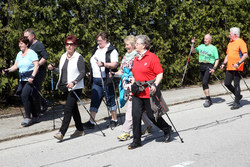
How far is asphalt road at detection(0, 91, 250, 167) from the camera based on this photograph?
487 centimetres

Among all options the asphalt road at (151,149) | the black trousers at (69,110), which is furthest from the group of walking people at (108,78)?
the asphalt road at (151,149)

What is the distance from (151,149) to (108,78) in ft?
6.93

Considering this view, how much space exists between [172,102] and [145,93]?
13.3ft

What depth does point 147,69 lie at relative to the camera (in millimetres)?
5527

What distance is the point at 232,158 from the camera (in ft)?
15.9

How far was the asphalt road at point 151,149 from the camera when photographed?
4873 millimetres

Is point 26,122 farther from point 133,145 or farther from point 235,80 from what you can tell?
point 235,80

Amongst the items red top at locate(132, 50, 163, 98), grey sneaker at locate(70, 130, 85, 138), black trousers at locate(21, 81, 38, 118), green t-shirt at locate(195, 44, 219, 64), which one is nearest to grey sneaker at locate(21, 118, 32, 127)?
black trousers at locate(21, 81, 38, 118)

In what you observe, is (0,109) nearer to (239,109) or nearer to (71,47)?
(71,47)

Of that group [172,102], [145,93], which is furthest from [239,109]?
[145,93]

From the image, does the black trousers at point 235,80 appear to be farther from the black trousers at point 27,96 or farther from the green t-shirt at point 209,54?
the black trousers at point 27,96

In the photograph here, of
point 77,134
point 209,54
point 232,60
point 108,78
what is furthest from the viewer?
point 209,54

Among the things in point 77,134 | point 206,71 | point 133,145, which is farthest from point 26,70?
point 206,71

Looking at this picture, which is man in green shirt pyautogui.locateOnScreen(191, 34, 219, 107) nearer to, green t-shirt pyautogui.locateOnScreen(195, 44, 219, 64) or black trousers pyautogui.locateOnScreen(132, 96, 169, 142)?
green t-shirt pyautogui.locateOnScreen(195, 44, 219, 64)
